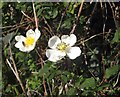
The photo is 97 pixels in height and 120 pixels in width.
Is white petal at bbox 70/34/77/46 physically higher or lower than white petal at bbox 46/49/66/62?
higher

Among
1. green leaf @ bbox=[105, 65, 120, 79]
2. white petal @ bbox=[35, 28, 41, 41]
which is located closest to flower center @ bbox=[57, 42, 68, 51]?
white petal @ bbox=[35, 28, 41, 41]

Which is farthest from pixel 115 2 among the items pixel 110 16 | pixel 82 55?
pixel 82 55

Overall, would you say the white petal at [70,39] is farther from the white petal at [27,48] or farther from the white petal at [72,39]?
the white petal at [27,48]

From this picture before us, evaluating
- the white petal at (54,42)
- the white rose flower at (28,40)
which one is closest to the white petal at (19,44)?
the white rose flower at (28,40)

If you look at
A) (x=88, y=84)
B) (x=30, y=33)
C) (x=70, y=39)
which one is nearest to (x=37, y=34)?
(x=30, y=33)

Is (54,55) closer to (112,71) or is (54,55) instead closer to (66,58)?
(66,58)

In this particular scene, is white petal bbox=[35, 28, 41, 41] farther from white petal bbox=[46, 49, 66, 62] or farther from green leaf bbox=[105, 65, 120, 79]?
green leaf bbox=[105, 65, 120, 79]

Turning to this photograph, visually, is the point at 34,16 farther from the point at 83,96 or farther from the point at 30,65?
the point at 83,96
